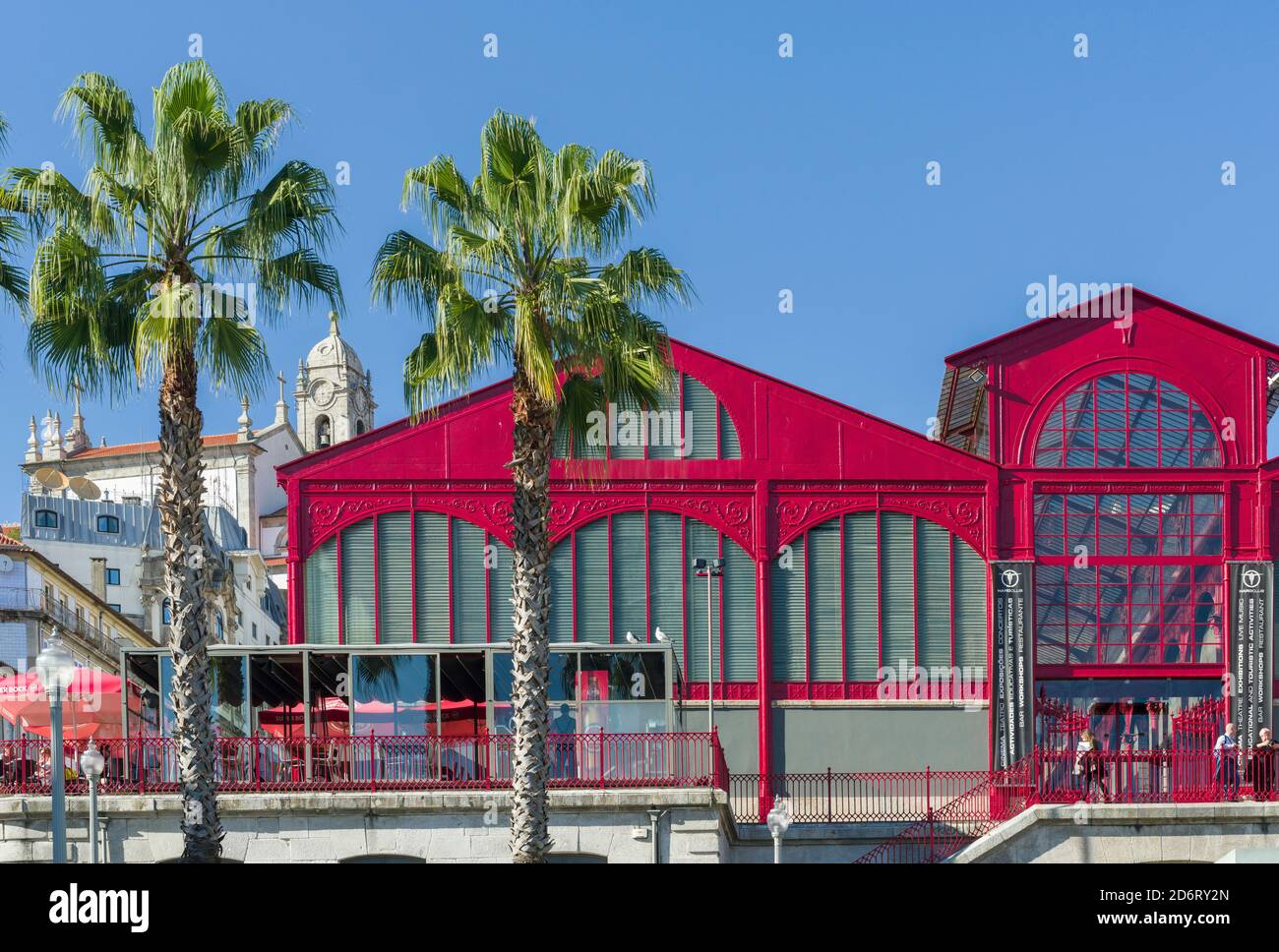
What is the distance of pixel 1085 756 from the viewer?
27.9 metres

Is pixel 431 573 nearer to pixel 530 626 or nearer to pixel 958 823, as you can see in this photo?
pixel 958 823

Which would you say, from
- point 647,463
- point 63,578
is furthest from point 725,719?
point 63,578

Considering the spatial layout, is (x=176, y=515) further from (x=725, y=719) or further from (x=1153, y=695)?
(x=1153, y=695)

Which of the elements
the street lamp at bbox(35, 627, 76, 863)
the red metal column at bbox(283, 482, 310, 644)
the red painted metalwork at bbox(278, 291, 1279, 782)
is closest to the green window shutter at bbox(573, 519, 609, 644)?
the red painted metalwork at bbox(278, 291, 1279, 782)

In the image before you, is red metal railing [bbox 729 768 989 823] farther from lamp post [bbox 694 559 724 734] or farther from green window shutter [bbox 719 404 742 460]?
green window shutter [bbox 719 404 742 460]

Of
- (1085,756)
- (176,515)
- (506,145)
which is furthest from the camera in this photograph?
(1085,756)

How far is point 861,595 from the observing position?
34.2m

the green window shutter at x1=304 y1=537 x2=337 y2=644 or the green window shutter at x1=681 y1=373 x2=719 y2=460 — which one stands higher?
the green window shutter at x1=681 y1=373 x2=719 y2=460

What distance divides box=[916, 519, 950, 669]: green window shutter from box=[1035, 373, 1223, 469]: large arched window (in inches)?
114

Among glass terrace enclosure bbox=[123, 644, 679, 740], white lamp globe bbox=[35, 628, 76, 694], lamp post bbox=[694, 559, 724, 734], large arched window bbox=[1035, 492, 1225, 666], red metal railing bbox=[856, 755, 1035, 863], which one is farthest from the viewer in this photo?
large arched window bbox=[1035, 492, 1225, 666]

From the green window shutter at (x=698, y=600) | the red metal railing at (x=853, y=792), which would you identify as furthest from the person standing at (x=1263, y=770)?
the green window shutter at (x=698, y=600)

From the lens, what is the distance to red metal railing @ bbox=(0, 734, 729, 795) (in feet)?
82.6

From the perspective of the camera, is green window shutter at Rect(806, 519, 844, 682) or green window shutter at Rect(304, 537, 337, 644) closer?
green window shutter at Rect(304, 537, 337, 644)
